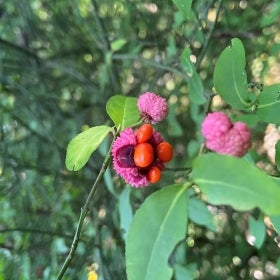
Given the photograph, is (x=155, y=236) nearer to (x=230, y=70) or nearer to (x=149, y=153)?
(x=149, y=153)

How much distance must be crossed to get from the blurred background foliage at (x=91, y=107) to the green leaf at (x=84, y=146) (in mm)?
558

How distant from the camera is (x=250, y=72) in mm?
1626

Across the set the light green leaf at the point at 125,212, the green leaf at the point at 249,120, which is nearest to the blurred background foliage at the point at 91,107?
the light green leaf at the point at 125,212

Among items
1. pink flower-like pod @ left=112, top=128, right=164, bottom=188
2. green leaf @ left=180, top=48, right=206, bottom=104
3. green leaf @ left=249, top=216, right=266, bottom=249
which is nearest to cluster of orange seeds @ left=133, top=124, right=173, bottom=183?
pink flower-like pod @ left=112, top=128, right=164, bottom=188

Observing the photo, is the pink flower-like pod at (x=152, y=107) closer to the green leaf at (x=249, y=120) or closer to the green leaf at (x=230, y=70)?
the green leaf at (x=230, y=70)

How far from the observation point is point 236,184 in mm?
520

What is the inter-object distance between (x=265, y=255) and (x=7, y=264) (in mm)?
657

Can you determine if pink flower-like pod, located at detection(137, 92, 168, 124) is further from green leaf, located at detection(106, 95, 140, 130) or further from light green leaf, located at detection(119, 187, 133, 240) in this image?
light green leaf, located at detection(119, 187, 133, 240)

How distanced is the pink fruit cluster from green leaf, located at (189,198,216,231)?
1.55ft

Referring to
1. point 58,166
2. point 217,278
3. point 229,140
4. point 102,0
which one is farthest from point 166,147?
point 102,0

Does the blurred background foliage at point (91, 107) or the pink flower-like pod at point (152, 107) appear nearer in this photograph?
the pink flower-like pod at point (152, 107)

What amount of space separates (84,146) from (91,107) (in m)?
1.14

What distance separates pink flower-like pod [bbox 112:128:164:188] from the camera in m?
0.64

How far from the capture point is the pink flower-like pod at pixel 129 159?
636mm
